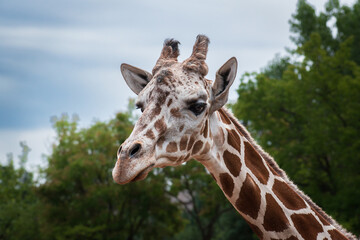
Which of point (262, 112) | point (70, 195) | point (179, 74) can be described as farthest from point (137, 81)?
point (70, 195)

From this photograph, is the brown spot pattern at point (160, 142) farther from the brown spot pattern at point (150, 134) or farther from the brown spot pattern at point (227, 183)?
the brown spot pattern at point (227, 183)

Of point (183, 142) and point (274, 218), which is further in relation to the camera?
point (274, 218)

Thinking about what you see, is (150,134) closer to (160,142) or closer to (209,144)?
(160,142)

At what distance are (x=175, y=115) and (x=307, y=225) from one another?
1.67 meters

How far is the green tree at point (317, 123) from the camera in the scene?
961 inches

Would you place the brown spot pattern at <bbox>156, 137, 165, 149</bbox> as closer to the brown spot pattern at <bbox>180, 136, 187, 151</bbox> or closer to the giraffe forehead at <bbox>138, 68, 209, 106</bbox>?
the brown spot pattern at <bbox>180, 136, 187, 151</bbox>

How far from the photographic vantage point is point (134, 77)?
4.59 meters

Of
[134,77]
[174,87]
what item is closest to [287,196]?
[174,87]

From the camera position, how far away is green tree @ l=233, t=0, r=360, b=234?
80.1 feet

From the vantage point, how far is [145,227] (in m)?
34.0

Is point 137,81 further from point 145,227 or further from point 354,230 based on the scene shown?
point 145,227

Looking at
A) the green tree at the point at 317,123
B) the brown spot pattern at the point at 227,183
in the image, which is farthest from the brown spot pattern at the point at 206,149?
the green tree at the point at 317,123

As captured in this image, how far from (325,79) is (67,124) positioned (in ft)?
72.6

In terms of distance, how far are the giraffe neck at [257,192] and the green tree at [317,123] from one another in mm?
19888
